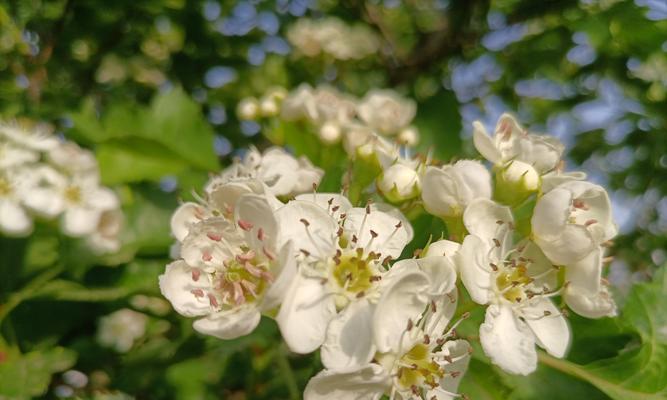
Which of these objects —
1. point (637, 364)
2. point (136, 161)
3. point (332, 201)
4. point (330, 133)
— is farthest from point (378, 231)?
point (136, 161)

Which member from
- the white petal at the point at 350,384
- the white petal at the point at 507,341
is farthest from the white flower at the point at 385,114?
the white petal at the point at 350,384

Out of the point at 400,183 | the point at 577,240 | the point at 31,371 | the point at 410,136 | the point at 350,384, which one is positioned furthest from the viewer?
the point at 410,136

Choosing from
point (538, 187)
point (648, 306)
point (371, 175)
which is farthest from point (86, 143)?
point (648, 306)

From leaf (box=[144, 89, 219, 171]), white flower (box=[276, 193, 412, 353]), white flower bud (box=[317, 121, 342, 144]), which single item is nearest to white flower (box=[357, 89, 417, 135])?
white flower bud (box=[317, 121, 342, 144])

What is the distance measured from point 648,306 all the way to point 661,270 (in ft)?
0.33

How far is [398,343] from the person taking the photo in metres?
0.74

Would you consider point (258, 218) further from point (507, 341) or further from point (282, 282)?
point (507, 341)

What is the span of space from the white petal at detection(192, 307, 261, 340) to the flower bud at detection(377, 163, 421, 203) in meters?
0.27

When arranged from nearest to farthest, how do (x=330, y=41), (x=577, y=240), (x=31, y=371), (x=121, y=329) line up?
(x=577, y=240) < (x=31, y=371) < (x=121, y=329) < (x=330, y=41)

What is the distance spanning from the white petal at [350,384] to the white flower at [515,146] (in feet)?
1.22

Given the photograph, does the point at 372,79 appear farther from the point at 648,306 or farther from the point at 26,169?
the point at 648,306

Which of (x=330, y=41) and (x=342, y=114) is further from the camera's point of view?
(x=330, y=41)

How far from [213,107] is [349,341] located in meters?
1.43

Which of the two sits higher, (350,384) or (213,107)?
(350,384)
